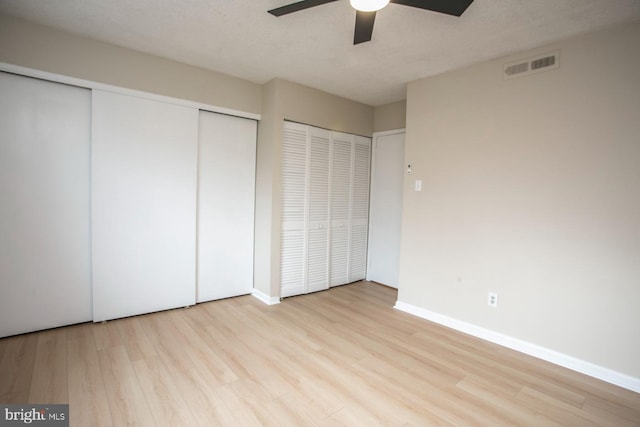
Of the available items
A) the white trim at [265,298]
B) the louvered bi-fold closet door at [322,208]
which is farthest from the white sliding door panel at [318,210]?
the white trim at [265,298]

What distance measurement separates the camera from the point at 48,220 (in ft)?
8.64

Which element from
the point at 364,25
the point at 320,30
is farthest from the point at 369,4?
the point at 320,30

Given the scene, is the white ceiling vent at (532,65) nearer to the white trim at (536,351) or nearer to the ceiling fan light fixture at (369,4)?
the ceiling fan light fixture at (369,4)

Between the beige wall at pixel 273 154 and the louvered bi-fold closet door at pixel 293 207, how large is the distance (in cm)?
9

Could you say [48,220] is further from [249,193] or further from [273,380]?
[273,380]

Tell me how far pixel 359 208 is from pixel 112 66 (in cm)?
330

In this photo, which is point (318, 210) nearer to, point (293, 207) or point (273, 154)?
point (293, 207)

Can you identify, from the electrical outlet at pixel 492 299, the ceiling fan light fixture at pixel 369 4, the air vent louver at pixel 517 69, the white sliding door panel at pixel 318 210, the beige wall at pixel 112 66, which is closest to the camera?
the ceiling fan light fixture at pixel 369 4

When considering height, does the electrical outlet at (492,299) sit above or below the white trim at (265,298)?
above

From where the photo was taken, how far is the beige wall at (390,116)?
4.16 metres

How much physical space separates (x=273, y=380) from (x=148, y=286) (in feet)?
5.90

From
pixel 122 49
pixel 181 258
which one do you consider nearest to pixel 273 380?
pixel 181 258

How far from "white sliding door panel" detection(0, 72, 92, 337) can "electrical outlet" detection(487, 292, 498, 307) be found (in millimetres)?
3814

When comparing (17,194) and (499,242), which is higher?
(17,194)
